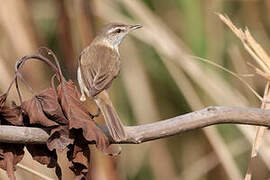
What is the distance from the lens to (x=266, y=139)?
3.07 meters

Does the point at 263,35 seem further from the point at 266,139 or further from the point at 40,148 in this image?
the point at 40,148

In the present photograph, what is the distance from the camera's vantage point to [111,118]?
2.08 m

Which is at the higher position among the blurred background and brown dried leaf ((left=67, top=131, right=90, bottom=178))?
the blurred background

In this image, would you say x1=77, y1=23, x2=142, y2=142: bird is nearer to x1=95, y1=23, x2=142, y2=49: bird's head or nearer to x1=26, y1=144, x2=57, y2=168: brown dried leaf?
x1=95, y1=23, x2=142, y2=49: bird's head

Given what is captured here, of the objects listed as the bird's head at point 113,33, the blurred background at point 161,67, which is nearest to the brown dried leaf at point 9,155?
the blurred background at point 161,67

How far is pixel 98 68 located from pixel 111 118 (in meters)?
0.46

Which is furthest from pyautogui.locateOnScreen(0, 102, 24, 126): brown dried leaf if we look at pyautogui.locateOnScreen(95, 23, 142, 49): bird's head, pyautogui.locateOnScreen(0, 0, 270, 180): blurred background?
pyautogui.locateOnScreen(95, 23, 142, 49): bird's head

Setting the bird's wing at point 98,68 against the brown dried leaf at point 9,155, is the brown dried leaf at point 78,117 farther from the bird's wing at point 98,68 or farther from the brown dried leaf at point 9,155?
the bird's wing at point 98,68

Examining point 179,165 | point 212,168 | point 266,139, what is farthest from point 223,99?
point 179,165

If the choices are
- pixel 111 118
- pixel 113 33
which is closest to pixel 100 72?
pixel 111 118

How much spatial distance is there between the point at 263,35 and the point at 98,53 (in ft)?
5.01

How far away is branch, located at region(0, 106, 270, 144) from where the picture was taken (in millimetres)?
1597

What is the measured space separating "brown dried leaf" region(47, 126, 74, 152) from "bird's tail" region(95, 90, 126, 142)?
0.14m

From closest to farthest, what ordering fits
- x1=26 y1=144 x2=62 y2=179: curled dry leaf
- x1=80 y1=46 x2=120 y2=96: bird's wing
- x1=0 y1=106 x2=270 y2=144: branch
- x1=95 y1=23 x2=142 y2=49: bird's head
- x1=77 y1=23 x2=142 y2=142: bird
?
x1=0 y1=106 x2=270 y2=144: branch < x1=26 y1=144 x2=62 y2=179: curled dry leaf < x1=77 y1=23 x2=142 y2=142: bird < x1=80 y1=46 x2=120 y2=96: bird's wing < x1=95 y1=23 x2=142 y2=49: bird's head
